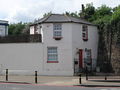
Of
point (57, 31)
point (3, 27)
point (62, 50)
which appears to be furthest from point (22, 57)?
point (3, 27)

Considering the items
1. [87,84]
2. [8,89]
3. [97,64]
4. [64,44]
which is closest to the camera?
[8,89]

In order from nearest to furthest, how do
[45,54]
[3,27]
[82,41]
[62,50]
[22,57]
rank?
[62,50] → [45,54] → [22,57] → [82,41] → [3,27]

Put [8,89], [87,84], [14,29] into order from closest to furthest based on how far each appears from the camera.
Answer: [8,89]
[87,84]
[14,29]

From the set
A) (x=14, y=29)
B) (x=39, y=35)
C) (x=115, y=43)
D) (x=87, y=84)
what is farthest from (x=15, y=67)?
(x=14, y=29)

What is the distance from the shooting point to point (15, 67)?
32750mm

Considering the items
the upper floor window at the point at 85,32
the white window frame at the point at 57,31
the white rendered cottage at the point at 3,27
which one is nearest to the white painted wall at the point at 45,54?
the white window frame at the point at 57,31

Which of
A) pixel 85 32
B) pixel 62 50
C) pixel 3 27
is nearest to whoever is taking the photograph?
pixel 62 50

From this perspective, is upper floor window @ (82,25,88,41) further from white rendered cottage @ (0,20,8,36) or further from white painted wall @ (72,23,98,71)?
white rendered cottage @ (0,20,8,36)

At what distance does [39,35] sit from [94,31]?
6.22m

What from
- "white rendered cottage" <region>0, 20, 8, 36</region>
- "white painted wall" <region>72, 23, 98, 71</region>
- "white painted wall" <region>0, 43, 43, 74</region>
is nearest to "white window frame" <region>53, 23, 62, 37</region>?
"white painted wall" <region>72, 23, 98, 71</region>

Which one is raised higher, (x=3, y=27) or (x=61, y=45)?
(x=3, y=27)

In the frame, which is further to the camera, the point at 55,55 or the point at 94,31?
the point at 94,31

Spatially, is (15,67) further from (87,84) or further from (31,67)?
(87,84)

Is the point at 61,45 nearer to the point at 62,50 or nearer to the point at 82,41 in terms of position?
the point at 62,50
